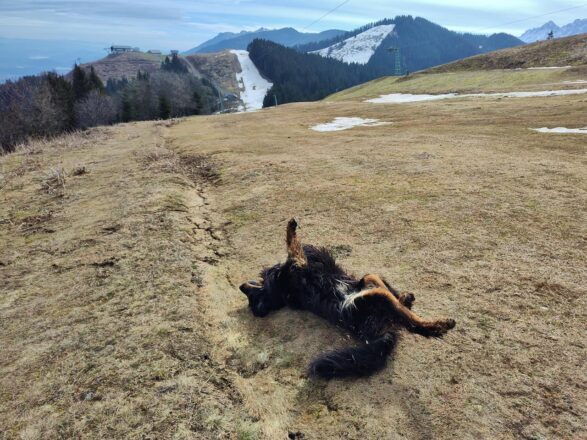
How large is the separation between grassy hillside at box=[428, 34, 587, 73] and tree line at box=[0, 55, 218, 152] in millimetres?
52612

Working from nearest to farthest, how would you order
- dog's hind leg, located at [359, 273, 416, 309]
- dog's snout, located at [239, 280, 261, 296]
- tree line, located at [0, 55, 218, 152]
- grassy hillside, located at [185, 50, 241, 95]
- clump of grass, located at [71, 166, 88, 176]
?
dog's hind leg, located at [359, 273, 416, 309] < dog's snout, located at [239, 280, 261, 296] < clump of grass, located at [71, 166, 88, 176] < tree line, located at [0, 55, 218, 152] < grassy hillside, located at [185, 50, 241, 95]

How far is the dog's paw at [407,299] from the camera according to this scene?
466 cm

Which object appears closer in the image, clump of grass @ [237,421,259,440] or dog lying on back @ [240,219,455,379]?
clump of grass @ [237,421,259,440]

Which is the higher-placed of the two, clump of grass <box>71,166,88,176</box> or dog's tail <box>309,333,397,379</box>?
dog's tail <box>309,333,397,379</box>

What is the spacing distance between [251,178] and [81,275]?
584 cm

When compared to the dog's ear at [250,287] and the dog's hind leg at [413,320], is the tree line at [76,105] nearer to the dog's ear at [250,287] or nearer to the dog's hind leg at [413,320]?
the dog's ear at [250,287]

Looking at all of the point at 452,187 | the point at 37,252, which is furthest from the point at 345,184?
the point at 37,252

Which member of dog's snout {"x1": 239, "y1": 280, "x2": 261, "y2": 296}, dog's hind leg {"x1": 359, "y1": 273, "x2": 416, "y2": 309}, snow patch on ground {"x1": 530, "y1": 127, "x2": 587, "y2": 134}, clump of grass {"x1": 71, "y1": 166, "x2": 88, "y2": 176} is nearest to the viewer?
dog's hind leg {"x1": 359, "y1": 273, "x2": 416, "y2": 309}

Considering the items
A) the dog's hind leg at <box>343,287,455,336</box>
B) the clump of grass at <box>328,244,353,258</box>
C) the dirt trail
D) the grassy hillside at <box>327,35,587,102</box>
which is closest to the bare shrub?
the grassy hillside at <box>327,35,587,102</box>

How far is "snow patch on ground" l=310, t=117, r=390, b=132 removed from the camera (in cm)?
2095

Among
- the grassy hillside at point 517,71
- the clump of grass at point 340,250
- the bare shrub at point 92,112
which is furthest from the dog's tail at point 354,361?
the bare shrub at point 92,112

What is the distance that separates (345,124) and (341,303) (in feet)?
63.0

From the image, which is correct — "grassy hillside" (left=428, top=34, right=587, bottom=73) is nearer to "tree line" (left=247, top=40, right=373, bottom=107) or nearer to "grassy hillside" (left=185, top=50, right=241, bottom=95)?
"tree line" (left=247, top=40, right=373, bottom=107)

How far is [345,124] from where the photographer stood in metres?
22.4
